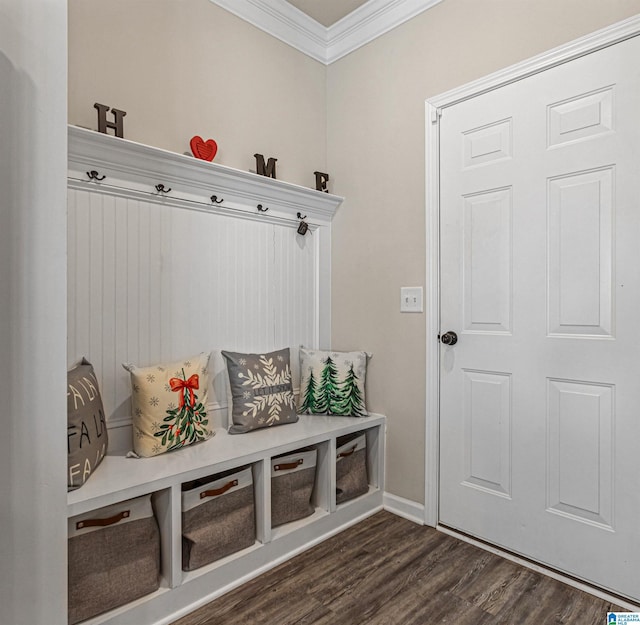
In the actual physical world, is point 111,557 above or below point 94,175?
below

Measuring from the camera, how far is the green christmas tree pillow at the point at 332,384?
232 centimetres

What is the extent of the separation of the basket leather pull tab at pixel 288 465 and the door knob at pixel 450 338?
863 millimetres

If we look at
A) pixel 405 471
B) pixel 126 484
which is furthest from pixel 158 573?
pixel 405 471

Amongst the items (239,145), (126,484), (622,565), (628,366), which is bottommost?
(622,565)

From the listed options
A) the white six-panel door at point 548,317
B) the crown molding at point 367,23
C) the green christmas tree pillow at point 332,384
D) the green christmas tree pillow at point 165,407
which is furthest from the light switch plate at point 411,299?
the crown molding at point 367,23

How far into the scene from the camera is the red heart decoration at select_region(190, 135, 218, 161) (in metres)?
2.00

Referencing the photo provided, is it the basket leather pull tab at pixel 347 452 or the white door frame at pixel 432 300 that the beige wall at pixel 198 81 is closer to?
the white door frame at pixel 432 300

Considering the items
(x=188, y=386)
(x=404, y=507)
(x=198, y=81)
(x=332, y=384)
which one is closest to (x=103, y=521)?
(x=188, y=386)

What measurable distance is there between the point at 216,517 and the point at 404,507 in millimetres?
1035

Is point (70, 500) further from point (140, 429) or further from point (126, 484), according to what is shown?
point (140, 429)

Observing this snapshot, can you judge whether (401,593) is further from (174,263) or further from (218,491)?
(174,263)

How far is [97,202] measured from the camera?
1759mm

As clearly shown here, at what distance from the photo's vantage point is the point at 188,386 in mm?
1794

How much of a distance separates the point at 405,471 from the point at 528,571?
2.20 feet
